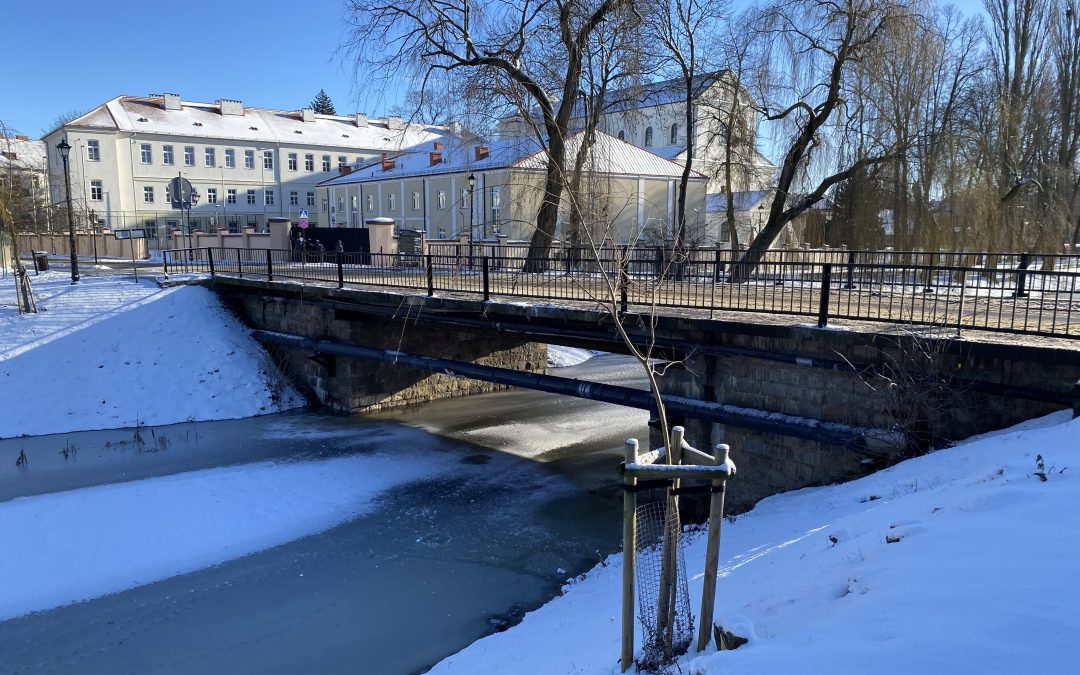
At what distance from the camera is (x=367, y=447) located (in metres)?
14.7

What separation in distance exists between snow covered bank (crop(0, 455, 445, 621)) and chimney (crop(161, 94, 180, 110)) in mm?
52559

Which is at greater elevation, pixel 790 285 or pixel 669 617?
pixel 790 285

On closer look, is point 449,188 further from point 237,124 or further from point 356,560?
point 356,560

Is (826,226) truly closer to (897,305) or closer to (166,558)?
(897,305)

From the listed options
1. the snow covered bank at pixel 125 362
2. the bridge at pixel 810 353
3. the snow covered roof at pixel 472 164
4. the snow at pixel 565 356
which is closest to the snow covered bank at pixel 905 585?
the bridge at pixel 810 353

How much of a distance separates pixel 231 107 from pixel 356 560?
58376 millimetres

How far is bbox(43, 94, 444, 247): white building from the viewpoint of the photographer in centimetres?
5031

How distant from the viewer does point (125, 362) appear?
17766 mm

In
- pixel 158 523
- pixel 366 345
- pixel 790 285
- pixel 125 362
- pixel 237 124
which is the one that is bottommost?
pixel 158 523

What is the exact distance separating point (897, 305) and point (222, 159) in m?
55.4

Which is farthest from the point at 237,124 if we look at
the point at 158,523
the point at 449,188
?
the point at 158,523

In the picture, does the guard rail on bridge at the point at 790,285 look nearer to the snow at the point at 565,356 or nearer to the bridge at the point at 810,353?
the bridge at the point at 810,353

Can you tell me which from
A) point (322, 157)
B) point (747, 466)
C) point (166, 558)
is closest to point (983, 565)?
point (747, 466)

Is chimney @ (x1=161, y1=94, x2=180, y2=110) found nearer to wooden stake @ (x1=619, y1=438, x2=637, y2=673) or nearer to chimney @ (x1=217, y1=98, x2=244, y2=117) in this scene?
chimney @ (x1=217, y1=98, x2=244, y2=117)
